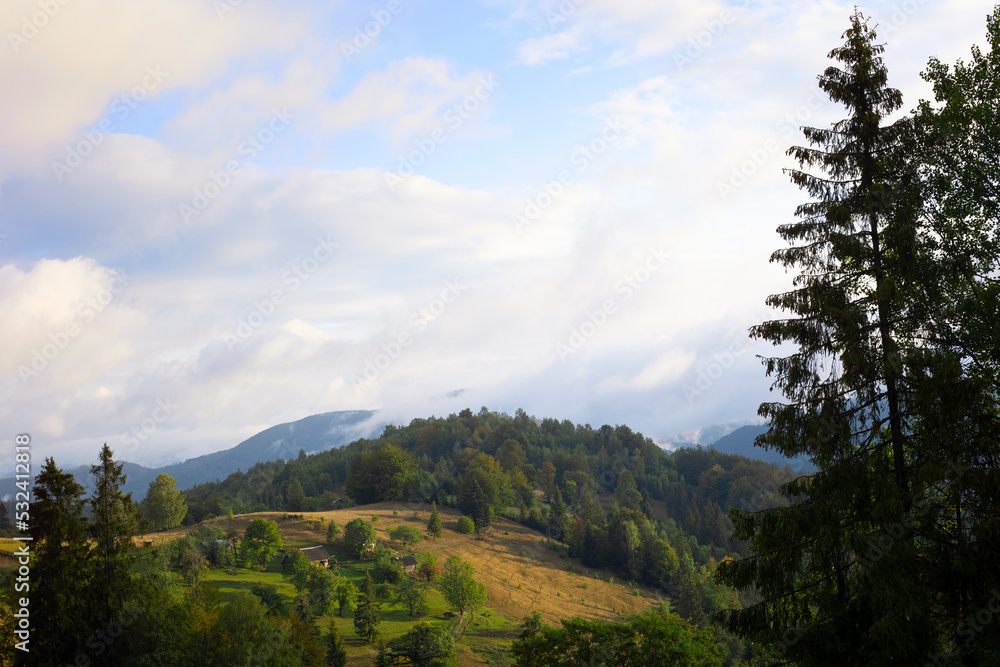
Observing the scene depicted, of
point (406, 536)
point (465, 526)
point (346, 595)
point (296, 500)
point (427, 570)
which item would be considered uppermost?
point (296, 500)

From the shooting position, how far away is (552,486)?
143 meters

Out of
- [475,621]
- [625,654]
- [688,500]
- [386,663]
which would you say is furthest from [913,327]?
[688,500]

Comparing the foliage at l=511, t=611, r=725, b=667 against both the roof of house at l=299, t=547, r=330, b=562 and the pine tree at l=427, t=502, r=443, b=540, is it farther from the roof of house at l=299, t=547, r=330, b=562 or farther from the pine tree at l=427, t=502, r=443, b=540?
the pine tree at l=427, t=502, r=443, b=540

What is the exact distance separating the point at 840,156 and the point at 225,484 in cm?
17257

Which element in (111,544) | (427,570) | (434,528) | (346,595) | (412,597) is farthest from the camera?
(434,528)

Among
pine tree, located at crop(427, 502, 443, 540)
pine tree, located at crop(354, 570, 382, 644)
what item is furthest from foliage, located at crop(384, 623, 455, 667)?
pine tree, located at crop(427, 502, 443, 540)

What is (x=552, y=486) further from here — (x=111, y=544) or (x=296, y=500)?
(x=111, y=544)

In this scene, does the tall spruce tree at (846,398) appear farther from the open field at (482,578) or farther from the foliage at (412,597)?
the foliage at (412,597)

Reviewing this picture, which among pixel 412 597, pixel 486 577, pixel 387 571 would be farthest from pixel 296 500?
pixel 412 597

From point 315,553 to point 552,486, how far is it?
8490 centimetres

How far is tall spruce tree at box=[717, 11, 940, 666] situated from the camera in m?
10.4

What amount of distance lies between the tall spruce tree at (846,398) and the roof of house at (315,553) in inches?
2467

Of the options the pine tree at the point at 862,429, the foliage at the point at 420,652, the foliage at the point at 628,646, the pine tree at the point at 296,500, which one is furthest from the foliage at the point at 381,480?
the pine tree at the point at 862,429

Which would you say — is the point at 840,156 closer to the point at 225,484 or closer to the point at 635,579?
the point at 635,579
